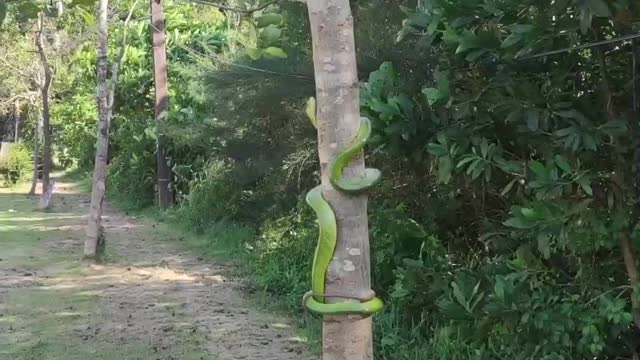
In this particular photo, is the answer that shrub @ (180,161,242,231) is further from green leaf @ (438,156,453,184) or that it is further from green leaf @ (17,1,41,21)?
green leaf @ (17,1,41,21)

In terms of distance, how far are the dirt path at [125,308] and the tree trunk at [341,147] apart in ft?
13.9

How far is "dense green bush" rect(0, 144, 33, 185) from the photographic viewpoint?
21000mm

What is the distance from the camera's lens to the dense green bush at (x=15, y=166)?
2100cm

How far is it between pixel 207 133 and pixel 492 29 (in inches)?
277

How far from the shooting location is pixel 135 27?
19375 millimetres

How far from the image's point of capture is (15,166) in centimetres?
2116

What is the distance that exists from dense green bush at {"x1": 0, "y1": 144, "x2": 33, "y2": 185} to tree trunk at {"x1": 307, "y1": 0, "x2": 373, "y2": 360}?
20.9 m

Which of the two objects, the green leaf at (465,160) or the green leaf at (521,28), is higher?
the green leaf at (521,28)

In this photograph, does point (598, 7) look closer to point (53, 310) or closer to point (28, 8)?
point (28, 8)

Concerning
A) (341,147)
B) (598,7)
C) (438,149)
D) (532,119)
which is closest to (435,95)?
(438,149)

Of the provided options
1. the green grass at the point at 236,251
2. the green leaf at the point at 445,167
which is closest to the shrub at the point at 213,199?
the green grass at the point at 236,251

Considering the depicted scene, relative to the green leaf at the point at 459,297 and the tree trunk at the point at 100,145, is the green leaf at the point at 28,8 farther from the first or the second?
the tree trunk at the point at 100,145

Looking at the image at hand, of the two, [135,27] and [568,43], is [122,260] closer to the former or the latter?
[568,43]

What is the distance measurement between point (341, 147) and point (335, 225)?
193 millimetres
